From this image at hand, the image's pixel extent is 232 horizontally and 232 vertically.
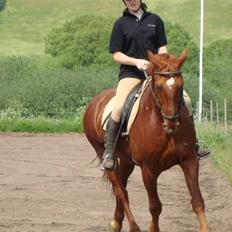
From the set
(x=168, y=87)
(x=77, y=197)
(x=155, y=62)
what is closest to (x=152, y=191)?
(x=168, y=87)

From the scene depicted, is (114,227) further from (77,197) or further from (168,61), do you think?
(77,197)

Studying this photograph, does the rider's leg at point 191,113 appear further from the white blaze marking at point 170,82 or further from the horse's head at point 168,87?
the white blaze marking at point 170,82

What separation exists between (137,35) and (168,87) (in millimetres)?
1683

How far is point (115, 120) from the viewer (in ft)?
32.4

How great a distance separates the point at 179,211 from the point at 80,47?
5714cm

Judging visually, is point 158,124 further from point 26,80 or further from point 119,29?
point 26,80

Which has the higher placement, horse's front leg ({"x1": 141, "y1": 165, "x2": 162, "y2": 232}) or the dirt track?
horse's front leg ({"x1": 141, "y1": 165, "x2": 162, "y2": 232})

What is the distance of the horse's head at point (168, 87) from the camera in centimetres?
824

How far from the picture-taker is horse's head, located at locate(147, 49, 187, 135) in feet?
27.0

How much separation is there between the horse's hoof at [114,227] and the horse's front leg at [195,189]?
80.0 inches

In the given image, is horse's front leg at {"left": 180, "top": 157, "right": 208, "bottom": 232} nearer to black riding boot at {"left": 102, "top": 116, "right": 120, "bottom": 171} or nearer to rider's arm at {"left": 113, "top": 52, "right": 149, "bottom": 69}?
rider's arm at {"left": 113, "top": 52, "right": 149, "bottom": 69}

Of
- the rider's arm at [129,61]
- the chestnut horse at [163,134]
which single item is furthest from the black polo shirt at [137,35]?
the chestnut horse at [163,134]

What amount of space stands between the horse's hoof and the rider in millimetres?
911

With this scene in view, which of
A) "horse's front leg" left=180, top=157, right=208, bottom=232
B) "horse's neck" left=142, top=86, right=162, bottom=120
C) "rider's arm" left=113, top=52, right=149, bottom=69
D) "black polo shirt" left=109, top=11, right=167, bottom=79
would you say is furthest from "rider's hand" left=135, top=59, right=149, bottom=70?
"horse's front leg" left=180, top=157, right=208, bottom=232
